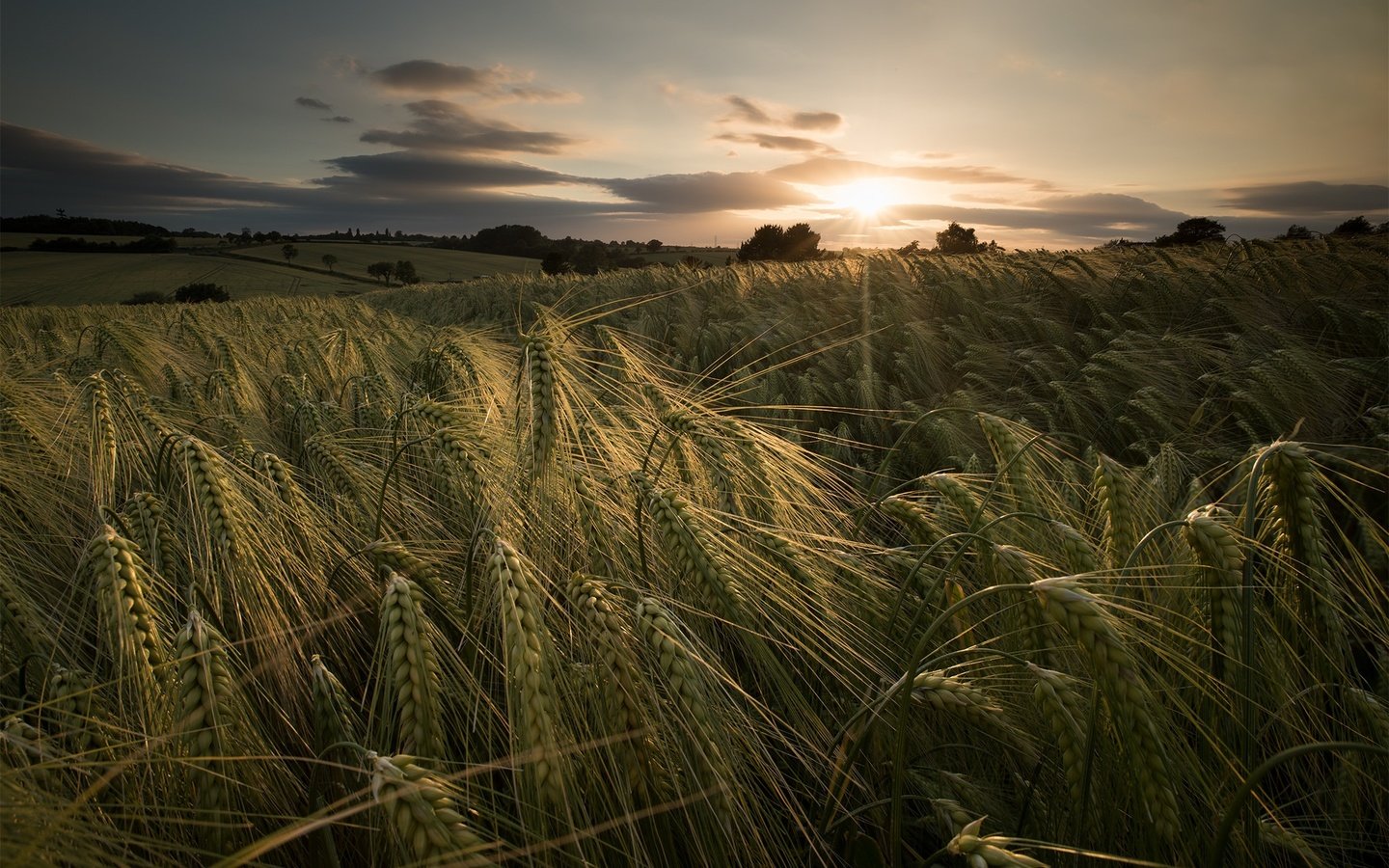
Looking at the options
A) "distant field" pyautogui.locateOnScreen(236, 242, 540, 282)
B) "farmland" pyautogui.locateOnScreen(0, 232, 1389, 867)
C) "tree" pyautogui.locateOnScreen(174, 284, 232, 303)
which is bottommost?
"farmland" pyautogui.locateOnScreen(0, 232, 1389, 867)

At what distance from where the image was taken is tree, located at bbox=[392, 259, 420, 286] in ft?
130

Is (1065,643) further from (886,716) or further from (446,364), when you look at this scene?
(446,364)

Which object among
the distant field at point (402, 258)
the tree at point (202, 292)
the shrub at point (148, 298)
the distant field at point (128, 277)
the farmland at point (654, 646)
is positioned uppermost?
the distant field at point (402, 258)

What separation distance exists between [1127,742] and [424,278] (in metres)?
44.7

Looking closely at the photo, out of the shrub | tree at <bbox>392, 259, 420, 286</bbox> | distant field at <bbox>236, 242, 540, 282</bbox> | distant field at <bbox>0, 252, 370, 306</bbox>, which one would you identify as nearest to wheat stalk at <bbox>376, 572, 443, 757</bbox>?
distant field at <bbox>0, 252, 370, 306</bbox>

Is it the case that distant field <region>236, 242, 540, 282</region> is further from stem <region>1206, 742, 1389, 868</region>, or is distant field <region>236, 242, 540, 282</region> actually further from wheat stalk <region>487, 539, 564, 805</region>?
stem <region>1206, 742, 1389, 868</region>

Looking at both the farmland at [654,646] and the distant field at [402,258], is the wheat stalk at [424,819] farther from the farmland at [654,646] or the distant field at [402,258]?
the distant field at [402,258]

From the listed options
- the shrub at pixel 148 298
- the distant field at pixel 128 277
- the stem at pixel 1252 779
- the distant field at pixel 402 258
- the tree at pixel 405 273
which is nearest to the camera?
the stem at pixel 1252 779

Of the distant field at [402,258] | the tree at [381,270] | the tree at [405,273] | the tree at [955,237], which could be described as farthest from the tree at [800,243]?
the tree at [381,270]

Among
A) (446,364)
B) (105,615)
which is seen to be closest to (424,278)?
(446,364)

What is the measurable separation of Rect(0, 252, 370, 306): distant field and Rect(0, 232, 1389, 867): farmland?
24.5 meters

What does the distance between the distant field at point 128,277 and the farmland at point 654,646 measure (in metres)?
24.5

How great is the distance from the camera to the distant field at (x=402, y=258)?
4219cm

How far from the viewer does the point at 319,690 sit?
1210mm
